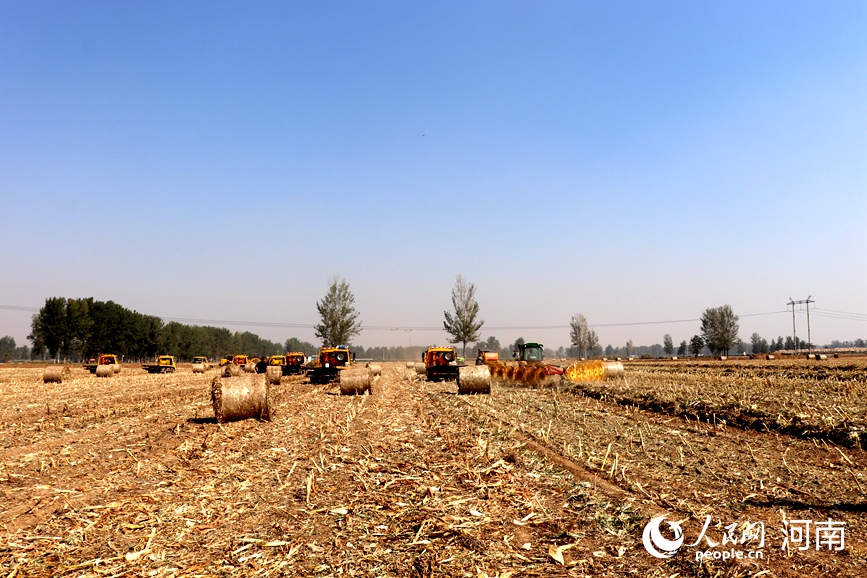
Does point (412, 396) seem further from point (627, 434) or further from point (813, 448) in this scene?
point (813, 448)

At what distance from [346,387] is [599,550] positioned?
1792 cm

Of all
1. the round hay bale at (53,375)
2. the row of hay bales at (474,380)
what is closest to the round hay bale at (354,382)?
the row of hay bales at (474,380)

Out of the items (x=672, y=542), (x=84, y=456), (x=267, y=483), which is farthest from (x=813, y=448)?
(x=84, y=456)

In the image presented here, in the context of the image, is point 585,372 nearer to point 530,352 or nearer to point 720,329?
point 530,352

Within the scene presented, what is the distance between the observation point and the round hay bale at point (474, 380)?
20875 mm

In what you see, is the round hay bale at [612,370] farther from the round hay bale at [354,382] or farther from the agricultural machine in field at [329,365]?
the agricultural machine in field at [329,365]

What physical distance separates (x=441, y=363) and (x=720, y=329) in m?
96.2

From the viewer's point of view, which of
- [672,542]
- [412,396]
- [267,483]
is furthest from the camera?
→ [412,396]

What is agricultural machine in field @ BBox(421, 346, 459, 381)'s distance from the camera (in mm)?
31384

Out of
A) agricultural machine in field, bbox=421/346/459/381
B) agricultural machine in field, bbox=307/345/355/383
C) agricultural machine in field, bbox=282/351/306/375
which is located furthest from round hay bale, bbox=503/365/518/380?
agricultural machine in field, bbox=282/351/306/375

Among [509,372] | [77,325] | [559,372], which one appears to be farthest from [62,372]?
[77,325]

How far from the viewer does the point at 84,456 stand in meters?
10.1

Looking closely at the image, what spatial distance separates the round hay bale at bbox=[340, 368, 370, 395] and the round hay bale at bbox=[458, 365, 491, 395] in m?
4.33

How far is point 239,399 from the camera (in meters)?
14.3
